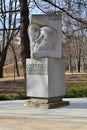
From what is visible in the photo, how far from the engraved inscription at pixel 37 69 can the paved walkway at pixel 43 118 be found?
1.16 meters

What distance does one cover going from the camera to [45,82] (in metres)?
13.0

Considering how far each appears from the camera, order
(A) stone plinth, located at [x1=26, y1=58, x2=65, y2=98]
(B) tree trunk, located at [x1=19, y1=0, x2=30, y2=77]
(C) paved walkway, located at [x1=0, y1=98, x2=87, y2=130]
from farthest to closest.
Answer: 1. (B) tree trunk, located at [x1=19, y1=0, x2=30, y2=77]
2. (A) stone plinth, located at [x1=26, y1=58, x2=65, y2=98]
3. (C) paved walkway, located at [x1=0, y1=98, x2=87, y2=130]

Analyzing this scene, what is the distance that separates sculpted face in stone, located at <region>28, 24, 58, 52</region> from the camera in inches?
→ 512

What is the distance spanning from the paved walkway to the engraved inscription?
45.9 inches

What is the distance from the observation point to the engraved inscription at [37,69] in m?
13.0

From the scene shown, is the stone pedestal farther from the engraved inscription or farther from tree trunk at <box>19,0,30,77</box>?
tree trunk at <box>19,0,30,77</box>

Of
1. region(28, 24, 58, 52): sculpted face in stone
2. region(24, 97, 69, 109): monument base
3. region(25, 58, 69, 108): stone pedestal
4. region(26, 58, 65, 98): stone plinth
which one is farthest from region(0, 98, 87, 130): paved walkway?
region(28, 24, 58, 52): sculpted face in stone

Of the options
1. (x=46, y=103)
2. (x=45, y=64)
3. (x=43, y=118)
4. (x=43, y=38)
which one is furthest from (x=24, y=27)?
(x=43, y=118)

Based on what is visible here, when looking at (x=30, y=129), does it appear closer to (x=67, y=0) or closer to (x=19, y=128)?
(x=19, y=128)

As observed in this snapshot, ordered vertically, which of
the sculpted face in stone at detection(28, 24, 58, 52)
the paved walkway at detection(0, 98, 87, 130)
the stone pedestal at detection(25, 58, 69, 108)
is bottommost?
the paved walkway at detection(0, 98, 87, 130)

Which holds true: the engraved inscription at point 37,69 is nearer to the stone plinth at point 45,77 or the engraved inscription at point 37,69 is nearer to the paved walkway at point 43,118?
the stone plinth at point 45,77

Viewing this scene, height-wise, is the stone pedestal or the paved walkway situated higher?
the stone pedestal

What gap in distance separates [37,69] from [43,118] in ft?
8.47

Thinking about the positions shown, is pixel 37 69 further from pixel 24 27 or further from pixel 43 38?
pixel 24 27
